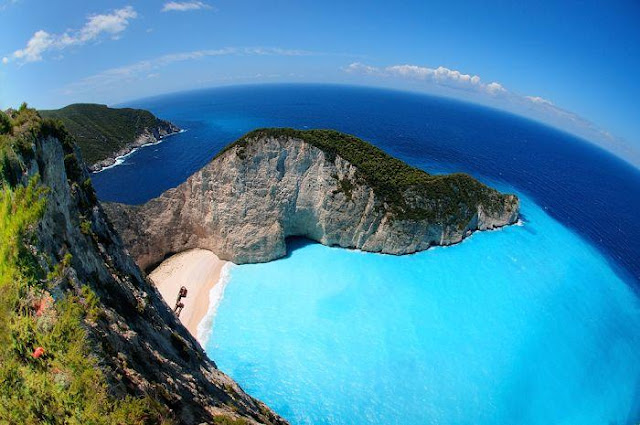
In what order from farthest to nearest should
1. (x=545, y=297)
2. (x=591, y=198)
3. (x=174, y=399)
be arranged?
(x=591, y=198) < (x=545, y=297) < (x=174, y=399)

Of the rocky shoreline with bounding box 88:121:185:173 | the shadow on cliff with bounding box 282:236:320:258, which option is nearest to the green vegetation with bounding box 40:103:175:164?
the rocky shoreline with bounding box 88:121:185:173

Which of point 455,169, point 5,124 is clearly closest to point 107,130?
point 455,169

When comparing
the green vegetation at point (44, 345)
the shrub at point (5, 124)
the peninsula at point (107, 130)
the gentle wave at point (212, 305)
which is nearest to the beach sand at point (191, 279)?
the gentle wave at point (212, 305)

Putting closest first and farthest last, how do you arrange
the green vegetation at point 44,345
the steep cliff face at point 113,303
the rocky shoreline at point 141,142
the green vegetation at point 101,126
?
the green vegetation at point 44,345
the steep cliff face at point 113,303
the rocky shoreline at point 141,142
the green vegetation at point 101,126

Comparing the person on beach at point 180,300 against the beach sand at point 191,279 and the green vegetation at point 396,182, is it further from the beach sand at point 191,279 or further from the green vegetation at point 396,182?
the green vegetation at point 396,182

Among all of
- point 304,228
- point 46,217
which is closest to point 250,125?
point 304,228

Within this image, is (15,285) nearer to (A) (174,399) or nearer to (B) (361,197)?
(A) (174,399)

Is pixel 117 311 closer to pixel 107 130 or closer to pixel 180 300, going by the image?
pixel 180 300
